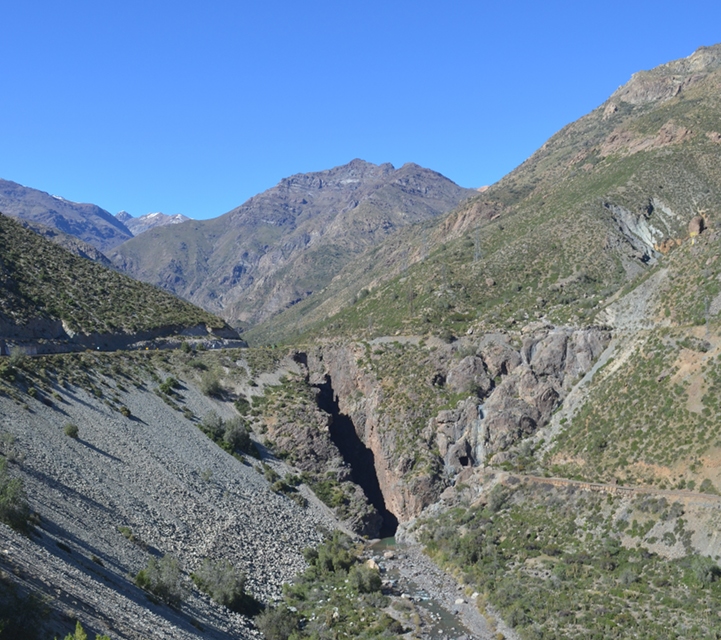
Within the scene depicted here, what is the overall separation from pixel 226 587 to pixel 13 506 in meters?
13.4

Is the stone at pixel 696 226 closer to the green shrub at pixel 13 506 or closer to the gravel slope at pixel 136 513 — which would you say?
the gravel slope at pixel 136 513

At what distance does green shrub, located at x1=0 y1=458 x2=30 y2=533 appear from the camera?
3356 cm

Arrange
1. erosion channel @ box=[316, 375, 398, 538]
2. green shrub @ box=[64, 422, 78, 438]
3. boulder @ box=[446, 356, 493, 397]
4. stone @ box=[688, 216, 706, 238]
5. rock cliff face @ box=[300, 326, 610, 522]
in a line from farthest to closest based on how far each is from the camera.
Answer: stone @ box=[688, 216, 706, 238] → boulder @ box=[446, 356, 493, 397] → erosion channel @ box=[316, 375, 398, 538] → rock cliff face @ box=[300, 326, 610, 522] → green shrub @ box=[64, 422, 78, 438]

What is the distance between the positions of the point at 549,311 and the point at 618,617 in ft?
132

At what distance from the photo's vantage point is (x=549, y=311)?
7600 centimetres

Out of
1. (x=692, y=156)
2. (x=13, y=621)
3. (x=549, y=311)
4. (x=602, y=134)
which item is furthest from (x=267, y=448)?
(x=602, y=134)

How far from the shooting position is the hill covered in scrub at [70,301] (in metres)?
70.2

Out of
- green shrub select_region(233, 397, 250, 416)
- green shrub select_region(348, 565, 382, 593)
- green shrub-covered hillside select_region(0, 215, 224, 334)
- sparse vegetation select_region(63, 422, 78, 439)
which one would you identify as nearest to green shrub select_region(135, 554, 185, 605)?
green shrub select_region(348, 565, 382, 593)

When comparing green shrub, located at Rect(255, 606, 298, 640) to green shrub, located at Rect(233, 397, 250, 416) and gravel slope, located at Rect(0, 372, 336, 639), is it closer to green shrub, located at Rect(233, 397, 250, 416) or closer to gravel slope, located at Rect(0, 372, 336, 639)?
gravel slope, located at Rect(0, 372, 336, 639)

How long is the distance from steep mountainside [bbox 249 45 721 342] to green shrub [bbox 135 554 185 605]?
4499cm

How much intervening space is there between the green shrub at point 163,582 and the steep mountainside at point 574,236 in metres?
45.0

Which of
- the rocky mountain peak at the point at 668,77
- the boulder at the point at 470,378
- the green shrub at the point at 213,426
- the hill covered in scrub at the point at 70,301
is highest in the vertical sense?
the rocky mountain peak at the point at 668,77

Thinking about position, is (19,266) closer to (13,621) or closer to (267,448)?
(267,448)

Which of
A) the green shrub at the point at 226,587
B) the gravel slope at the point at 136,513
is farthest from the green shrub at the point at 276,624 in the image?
the green shrub at the point at 226,587
